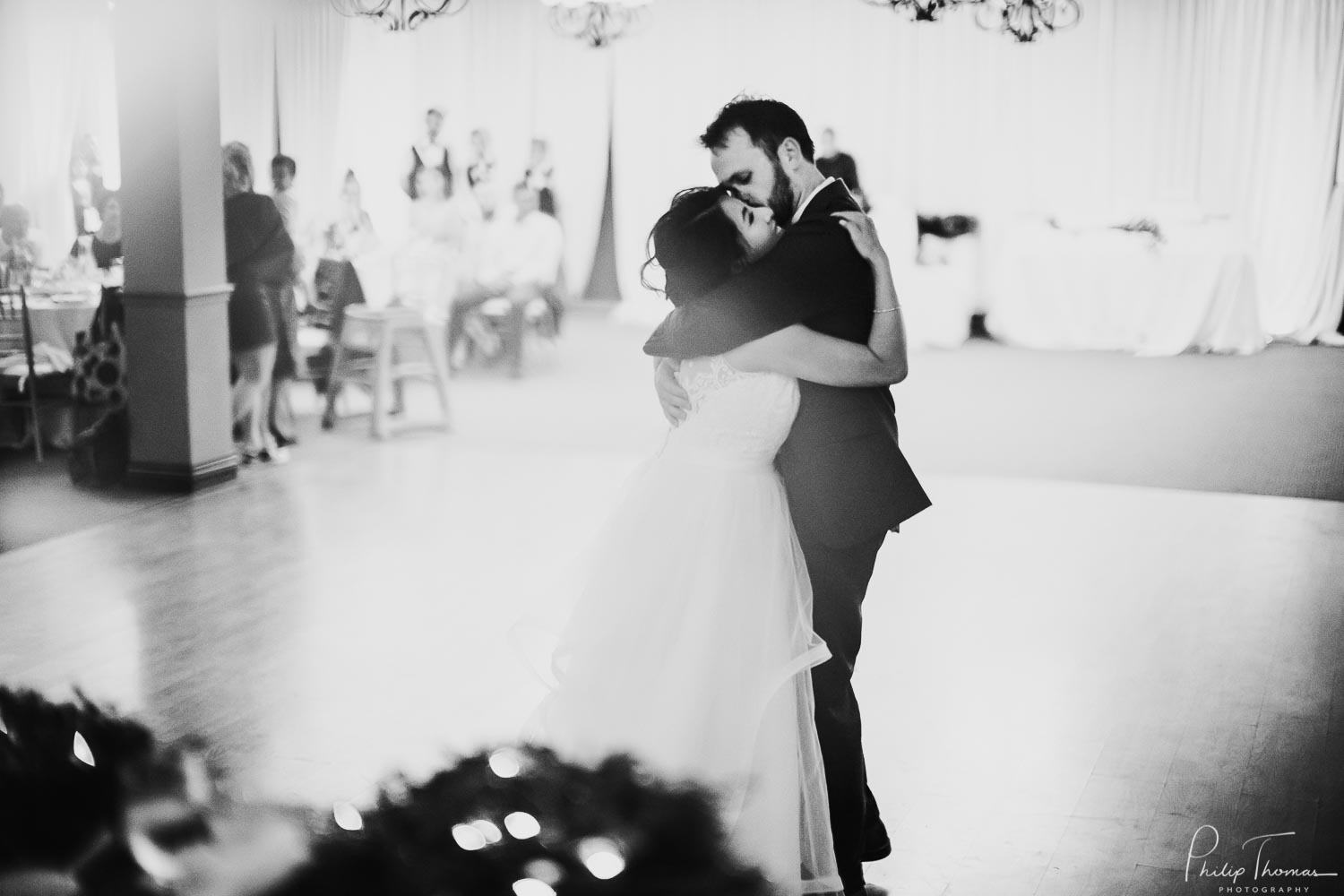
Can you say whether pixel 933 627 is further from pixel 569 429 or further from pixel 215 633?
pixel 569 429

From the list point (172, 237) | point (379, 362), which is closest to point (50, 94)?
point (379, 362)

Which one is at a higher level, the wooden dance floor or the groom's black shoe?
the groom's black shoe

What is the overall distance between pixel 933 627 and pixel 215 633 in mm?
2044

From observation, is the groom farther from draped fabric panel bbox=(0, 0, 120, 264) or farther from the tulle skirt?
draped fabric panel bbox=(0, 0, 120, 264)

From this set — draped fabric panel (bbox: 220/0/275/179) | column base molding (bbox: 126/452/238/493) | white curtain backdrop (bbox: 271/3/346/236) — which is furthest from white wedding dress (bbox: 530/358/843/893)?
white curtain backdrop (bbox: 271/3/346/236)

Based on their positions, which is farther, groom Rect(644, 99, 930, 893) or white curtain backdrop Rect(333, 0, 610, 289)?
white curtain backdrop Rect(333, 0, 610, 289)

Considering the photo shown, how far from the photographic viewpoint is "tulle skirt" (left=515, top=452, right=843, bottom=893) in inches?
90.9

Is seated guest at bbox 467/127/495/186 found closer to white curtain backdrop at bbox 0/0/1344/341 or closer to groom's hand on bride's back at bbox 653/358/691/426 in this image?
white curtain backdrop at bbox 0/0/1344/341

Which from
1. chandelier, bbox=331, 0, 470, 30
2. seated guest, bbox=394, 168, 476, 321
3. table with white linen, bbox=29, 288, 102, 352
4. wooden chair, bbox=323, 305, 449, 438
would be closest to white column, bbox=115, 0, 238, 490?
chandelier, bbox=331, 0, 470, 30

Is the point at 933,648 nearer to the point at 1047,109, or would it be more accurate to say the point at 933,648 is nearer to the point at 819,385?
the point at 819,385

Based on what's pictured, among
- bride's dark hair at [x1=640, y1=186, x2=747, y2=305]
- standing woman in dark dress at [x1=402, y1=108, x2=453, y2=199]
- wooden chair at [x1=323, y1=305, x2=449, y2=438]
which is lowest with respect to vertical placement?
wooden chair at [x1=323, y1=305, x2=449, y2=438]

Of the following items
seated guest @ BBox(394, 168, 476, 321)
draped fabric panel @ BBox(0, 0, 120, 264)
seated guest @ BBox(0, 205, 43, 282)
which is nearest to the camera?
seated guest @ BBox(0, 205, 43, 282)

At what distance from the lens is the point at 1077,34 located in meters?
11.5

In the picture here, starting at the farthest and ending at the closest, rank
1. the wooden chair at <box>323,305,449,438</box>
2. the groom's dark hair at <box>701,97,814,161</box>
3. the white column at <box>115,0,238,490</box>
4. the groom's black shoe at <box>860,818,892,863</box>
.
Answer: the wooden chair at <box>323,305,449,438</box>
the white column at <box>115,0,238,490</box>
the groom's black shoe at <box>860,818,892,863</box>
the groom's dark hair at <box>701,97,814,161</box>
